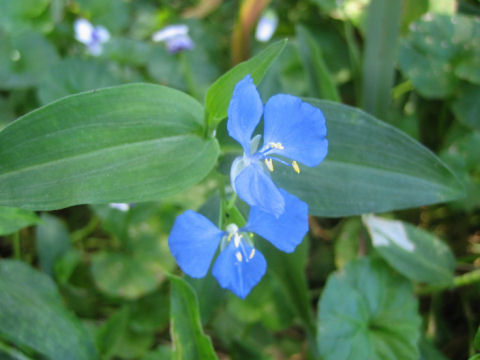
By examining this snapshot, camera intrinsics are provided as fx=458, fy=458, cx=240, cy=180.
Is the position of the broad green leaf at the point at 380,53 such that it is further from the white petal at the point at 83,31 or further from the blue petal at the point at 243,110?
the white petal at the point at 83,31

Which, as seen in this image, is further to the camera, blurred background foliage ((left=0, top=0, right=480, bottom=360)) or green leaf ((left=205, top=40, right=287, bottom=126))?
blurred background foliage ((left=0, top=0, right=480, bottom=360))

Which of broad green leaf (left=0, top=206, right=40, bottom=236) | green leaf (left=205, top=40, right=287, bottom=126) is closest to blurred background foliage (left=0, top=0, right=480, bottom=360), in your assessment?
broad green leaf (left=0, top=206, right=40, bottom=236)

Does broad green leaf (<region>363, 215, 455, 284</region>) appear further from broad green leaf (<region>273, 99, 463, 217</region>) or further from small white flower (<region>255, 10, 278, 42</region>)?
small white flower (<region>255, 10, 278, 42</region>)

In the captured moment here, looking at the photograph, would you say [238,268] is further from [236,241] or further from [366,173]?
[366,173]

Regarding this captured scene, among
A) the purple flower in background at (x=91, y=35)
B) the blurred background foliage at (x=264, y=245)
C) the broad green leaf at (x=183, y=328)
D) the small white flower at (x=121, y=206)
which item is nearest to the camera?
the broad green leaf at (x=183, y=328)

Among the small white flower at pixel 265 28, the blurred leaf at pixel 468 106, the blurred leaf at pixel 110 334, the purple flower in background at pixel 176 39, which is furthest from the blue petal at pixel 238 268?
the small white flower at pixel 265 28
